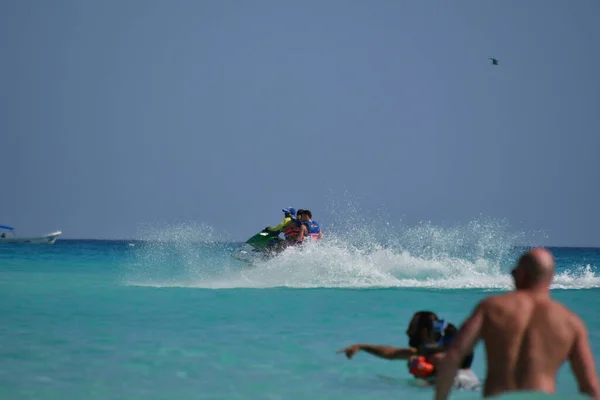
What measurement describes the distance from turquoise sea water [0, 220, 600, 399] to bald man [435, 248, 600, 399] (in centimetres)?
14

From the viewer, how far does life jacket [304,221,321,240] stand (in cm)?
1970

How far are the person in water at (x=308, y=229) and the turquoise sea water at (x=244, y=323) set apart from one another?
1.01 feet

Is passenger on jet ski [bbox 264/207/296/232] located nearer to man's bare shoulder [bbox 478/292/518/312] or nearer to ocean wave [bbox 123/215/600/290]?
ocean wave [bbox 123/215/600/290]

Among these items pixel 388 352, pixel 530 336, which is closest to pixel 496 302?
pixel 530 336

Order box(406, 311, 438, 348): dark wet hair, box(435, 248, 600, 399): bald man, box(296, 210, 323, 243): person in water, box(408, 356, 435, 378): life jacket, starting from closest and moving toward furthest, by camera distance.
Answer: box(435, 248, 600, 399): bald man, box(406, 311, 438, 348): dark wet hair, box(408, 356, 435, 378): life jacket, box(296, 210, 323, 243): person in water

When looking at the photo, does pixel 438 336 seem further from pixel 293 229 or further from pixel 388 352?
pixel 293 229

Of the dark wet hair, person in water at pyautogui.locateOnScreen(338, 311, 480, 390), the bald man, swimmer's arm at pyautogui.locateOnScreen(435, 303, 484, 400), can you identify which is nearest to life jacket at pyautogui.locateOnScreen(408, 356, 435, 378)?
person in water at pyautogui.locateOnScreen(338, 311, 480, 390)

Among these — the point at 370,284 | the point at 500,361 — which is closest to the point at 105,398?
the point at 500,361

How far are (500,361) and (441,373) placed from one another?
328 mm

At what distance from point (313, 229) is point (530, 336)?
1599cm

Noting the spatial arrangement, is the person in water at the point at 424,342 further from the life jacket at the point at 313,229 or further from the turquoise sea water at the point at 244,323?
the life jacket at the point at 313,229

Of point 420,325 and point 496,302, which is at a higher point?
point 496,302

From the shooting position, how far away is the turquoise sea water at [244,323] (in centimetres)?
786

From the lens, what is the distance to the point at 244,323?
1239 centimetres
